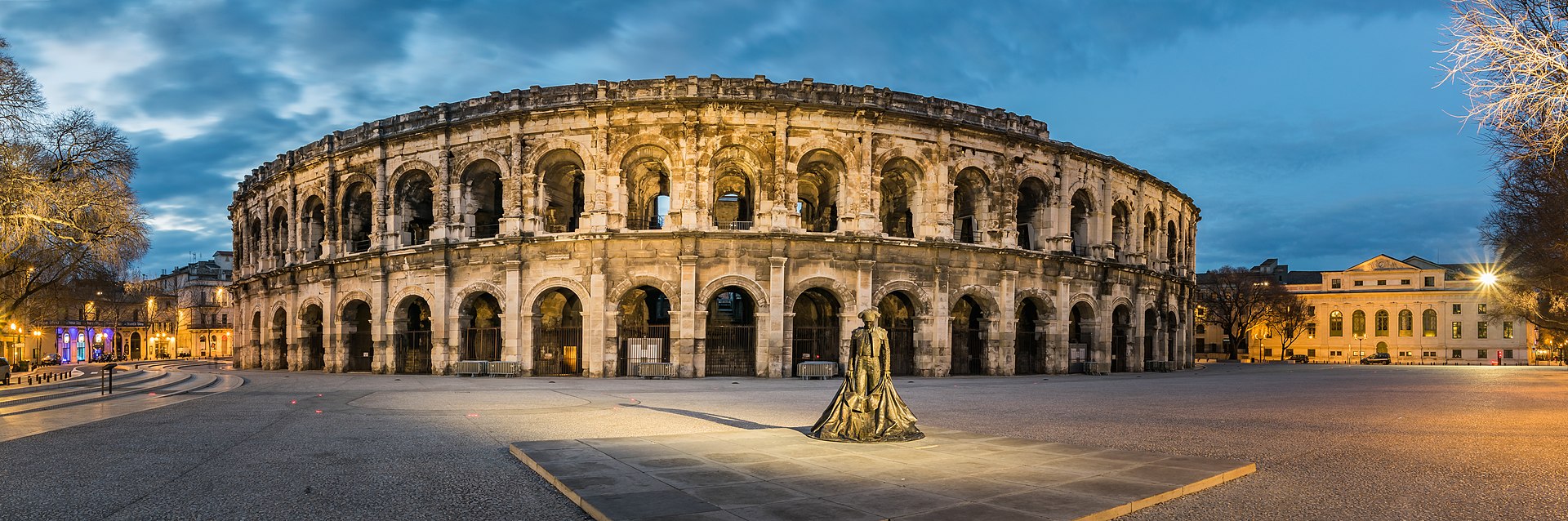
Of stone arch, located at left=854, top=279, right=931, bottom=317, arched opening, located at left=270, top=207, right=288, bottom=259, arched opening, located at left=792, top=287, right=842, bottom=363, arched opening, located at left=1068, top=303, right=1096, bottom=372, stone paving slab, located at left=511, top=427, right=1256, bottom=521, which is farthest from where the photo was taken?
arched opening, located at left=270, top=207, right=288, bottom=259

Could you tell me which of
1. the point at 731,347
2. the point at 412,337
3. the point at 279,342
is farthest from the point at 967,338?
the point at 279,342

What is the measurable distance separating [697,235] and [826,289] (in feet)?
15.1

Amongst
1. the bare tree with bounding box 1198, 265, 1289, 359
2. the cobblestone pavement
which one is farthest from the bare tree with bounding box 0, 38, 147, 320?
the bare tree with bounding box 1198, 265, 1289, 359

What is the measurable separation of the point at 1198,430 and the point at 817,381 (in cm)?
1321

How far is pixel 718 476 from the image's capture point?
741cm

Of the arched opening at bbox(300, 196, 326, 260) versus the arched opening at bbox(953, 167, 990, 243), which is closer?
the arched opening at bbox(953, 167, 990, 243)

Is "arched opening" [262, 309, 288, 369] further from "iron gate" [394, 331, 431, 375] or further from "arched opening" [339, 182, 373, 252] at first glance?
"iron gate" [394, 331, 431, 375]

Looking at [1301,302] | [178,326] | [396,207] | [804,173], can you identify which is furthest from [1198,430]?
[178,326]

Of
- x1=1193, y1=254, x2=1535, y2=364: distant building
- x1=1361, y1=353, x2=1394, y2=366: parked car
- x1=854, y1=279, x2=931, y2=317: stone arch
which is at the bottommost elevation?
x1=1361, y1=353, x2=1394, y2=366: parked car

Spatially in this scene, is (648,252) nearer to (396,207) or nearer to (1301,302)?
(396,207)

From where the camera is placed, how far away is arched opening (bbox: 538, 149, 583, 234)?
27.6m

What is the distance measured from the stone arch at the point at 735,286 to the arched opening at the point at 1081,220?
43.8 ft

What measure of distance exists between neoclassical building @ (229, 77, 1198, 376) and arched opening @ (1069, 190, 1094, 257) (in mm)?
118

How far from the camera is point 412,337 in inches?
1252
